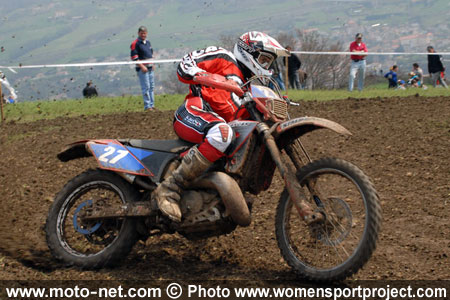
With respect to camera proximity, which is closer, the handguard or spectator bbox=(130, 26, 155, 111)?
the handguard

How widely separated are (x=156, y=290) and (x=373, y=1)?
99419 millimetres

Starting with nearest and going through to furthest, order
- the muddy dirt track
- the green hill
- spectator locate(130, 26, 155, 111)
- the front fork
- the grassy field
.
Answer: the front fork < the muddy dirt track < spectator locate(130, 26, 155, 111) < the grassy field < the green hill

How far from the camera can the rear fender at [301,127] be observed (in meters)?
4.62

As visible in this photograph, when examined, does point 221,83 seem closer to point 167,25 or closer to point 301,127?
point 301,127

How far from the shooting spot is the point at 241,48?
5.30 metres

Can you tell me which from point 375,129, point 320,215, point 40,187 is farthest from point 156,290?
point 375,129

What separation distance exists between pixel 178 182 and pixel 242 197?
2.09 feet

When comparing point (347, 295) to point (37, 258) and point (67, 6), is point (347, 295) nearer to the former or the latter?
point (37, 258)

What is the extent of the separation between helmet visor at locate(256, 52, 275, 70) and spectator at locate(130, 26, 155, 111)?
30.9 feet

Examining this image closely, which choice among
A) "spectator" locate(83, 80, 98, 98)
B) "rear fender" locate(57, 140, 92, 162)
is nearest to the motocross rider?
"rear fender" locate(57, 140, 92, 162)

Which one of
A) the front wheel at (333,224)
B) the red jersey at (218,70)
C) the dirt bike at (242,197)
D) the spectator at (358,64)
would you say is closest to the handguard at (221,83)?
the dirt bike at (242,197)

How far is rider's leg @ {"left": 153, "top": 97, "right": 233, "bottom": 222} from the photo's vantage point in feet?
16.3

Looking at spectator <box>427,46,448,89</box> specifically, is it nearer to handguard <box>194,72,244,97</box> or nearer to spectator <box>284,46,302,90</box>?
spectator <box>284,46,302,90</box>
